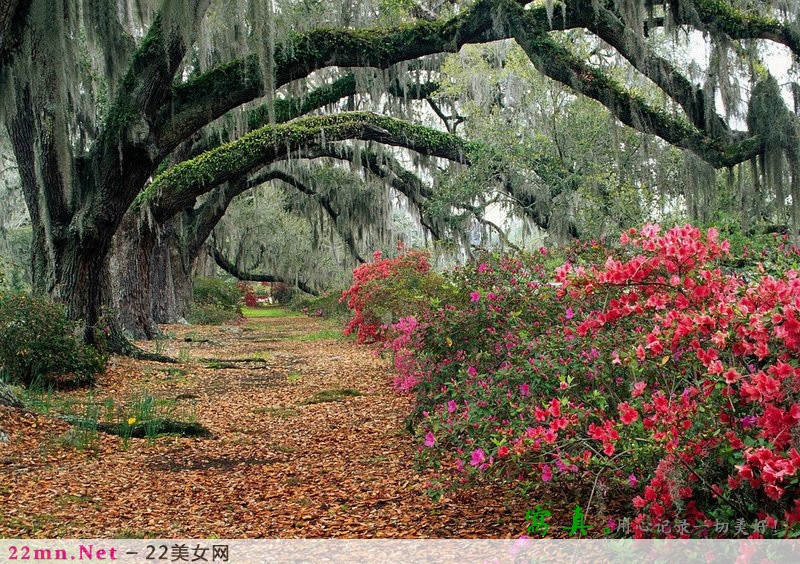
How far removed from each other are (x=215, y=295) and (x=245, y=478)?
17.9 metres

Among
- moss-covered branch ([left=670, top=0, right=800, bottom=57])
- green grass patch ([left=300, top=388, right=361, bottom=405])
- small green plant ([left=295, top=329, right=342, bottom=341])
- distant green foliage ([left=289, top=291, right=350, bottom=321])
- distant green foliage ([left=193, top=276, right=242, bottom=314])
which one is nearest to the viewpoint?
green grass patch ([left=300, top=388, right=361, bottom=405])

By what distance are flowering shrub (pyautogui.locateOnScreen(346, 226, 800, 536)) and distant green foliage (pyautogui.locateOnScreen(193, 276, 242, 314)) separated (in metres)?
17.8

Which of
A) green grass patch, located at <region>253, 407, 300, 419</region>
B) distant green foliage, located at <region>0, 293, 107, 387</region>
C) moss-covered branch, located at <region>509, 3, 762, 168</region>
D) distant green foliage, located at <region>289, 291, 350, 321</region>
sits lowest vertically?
green grass patch, located at <region>253, 407, 300, 419</region>

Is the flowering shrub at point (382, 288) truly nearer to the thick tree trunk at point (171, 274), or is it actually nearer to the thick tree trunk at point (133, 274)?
the thick tree trunk at point (133, 274)

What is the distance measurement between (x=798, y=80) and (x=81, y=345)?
8.96m

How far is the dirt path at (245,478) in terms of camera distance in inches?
118

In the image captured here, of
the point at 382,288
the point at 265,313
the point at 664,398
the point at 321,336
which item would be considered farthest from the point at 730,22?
the point at 265,313

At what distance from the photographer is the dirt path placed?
3006 millimetres

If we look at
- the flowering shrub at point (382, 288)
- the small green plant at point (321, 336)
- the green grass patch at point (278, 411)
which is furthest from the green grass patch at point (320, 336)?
the green grass patch at point (278, 411)

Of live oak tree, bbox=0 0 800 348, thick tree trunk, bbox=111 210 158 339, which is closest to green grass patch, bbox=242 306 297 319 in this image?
thick tree trunk, bbox=111 210 158 339

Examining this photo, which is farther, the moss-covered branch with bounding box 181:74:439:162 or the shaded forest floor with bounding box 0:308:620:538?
the moss-covered branch with bounding box 181:74:439:162

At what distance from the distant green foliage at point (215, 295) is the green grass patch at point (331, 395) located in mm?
14098

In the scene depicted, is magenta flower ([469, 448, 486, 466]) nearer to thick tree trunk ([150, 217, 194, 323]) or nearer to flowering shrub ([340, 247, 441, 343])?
flowering shrub ([340, 247, 441, 343])

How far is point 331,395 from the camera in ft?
21.1
